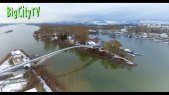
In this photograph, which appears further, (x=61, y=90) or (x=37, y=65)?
(x=37, y=65)

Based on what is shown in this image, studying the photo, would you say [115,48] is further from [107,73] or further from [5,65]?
[5,65]

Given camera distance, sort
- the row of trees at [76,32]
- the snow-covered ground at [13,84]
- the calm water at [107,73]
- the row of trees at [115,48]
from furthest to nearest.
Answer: the row of trees at [76,32], the row of trees at [115,48], the calm water at [107,73], the snow-covered ground at [13,84]

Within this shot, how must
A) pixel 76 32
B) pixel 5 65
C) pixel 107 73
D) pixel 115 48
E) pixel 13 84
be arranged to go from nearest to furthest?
pixel 13 84
pixel 107 73
pixel 5 65
pixel 115 48
pixel 76 32

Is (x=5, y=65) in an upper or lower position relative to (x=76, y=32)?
lower

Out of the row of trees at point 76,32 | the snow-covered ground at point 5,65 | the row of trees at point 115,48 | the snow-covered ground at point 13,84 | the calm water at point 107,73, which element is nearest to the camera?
the snow-covered ground at point 13,84

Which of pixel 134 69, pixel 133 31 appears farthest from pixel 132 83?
pixel 133 31

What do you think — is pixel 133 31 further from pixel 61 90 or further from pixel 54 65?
pixel 61 90

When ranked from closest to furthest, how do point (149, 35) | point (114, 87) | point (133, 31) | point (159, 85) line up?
1. point (114, 87)
2. point (159, 85)
3. point (149, 35)
4. point (133, 31)

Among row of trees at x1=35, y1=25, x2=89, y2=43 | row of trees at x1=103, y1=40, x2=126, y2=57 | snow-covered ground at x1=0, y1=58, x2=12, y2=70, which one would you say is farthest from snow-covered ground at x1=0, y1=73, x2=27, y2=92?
row of trees at x1=35, y1=25, x2=89, y2=43

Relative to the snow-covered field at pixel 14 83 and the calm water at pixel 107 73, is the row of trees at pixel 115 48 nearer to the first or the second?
the calm water at pixel 107 73

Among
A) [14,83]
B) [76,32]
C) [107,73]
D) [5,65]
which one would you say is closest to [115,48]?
[107,73]

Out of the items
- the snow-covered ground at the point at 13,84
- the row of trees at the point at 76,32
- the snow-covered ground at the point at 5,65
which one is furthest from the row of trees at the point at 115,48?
the snow-covered ground at the point at 13,84
